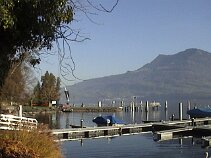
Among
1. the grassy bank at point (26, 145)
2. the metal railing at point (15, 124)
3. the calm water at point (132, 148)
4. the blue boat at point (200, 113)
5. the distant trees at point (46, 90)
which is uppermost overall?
the distant trees at point (46, 90)

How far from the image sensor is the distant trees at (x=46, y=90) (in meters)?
109

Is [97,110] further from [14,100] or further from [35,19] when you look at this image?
[35,19]

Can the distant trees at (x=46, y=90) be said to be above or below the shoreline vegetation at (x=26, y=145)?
above

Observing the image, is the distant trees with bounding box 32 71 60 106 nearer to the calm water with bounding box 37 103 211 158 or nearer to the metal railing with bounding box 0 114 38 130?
the calm water with bounding box 37 103 211 158

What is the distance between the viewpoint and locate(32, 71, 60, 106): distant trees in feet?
358

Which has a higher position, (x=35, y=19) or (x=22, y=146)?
(x=35, y=19)

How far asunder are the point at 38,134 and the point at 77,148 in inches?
989

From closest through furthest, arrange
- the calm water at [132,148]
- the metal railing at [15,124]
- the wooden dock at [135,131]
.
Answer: the metal railing at [15,124] < the calm water at [132,148] < the wooden dock at [135,131]

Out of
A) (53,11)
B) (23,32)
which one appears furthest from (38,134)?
(53,11)

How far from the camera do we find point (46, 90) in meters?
110

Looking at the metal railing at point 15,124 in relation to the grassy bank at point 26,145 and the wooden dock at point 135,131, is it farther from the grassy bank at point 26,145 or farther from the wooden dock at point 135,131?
the wooden dock at point 135,131

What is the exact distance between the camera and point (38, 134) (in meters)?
15.2

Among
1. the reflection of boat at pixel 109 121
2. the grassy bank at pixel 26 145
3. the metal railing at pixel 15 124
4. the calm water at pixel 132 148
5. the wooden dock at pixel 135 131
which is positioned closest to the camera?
the grassy bank at pixel 26 145

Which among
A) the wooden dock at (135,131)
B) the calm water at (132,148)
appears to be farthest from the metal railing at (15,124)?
the wooden dock at (135,131)
